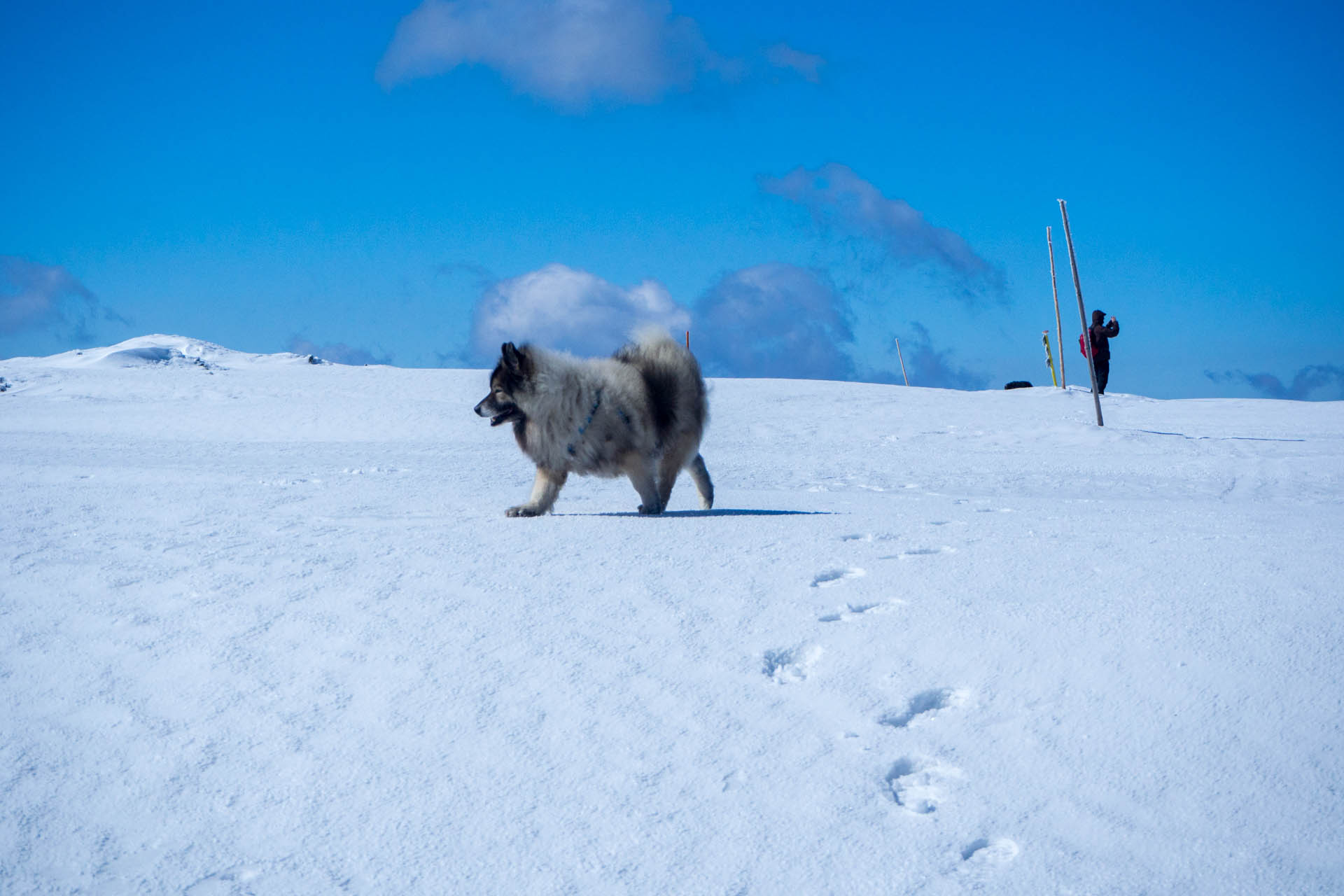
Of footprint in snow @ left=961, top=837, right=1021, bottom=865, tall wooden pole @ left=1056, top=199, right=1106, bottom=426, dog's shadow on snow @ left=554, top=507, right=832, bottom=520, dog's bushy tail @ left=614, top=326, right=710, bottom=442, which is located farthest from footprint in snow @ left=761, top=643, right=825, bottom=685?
tall wooden pole @ left=1056, top=199, right=1106, bottom=426

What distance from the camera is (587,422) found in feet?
20.0

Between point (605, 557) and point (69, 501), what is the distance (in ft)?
13.9

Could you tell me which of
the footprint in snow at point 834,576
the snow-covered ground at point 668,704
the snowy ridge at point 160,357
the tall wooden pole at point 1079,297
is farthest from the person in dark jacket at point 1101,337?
the snowy ridge at point 160,357

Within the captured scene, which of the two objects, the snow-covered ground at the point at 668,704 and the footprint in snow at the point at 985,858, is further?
the snow-covered ground at the point at 668,704

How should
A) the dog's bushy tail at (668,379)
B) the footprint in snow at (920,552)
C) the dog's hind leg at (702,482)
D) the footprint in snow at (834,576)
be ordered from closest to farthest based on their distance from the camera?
the footprint in snow at (834,576), the footprint in snow at (920,552), the dog's bushy tail at (668,379), the dog's hind leg at (702,482)

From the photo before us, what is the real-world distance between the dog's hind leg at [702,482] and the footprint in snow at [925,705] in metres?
4.14

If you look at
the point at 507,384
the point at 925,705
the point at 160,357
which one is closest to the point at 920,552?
the point at 925,705

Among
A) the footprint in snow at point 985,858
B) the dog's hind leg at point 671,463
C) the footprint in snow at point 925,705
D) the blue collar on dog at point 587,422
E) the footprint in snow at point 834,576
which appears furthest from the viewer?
the dog's hind leg at point 671,463

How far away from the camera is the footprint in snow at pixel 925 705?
2.89m

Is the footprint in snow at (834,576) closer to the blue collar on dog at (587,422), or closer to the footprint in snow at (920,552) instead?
the footprint in snow at (920,552)

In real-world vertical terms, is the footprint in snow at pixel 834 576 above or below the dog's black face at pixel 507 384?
below

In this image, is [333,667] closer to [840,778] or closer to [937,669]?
[840,778]

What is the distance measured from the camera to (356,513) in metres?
6.14

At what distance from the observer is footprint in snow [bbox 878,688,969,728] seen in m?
2.89
